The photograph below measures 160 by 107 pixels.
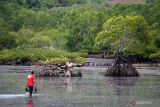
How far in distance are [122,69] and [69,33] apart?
6105 centimetres

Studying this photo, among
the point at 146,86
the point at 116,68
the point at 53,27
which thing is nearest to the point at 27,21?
the point at 53,27

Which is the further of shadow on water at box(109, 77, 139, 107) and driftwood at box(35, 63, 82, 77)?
driftwood at box(35, 63, 82, 77)

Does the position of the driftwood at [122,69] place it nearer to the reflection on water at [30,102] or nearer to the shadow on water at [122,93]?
the shadow on water at [122,93]

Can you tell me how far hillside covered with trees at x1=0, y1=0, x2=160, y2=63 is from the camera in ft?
306

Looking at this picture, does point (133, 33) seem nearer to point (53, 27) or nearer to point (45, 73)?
point (45, 73)

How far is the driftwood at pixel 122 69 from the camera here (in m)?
69.4

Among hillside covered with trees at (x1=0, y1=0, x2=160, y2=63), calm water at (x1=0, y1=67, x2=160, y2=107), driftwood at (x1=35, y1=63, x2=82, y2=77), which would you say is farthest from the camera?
hillside covered with trees at (x1=0, y1=0, x2=160, y2=63)

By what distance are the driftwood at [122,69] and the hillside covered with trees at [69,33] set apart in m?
6.31

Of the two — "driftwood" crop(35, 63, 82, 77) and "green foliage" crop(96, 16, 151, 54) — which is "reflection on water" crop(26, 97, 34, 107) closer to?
"driftwood" crop(35, 63, 82, 77)

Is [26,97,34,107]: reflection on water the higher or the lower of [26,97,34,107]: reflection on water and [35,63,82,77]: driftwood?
the lower

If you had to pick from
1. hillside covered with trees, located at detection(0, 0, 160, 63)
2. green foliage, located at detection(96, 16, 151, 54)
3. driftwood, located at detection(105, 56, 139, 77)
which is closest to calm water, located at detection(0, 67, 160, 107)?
driftwood, located at detection(105, 56, 139, 77)

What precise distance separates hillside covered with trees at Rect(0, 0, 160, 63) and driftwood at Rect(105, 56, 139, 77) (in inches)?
248

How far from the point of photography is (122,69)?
69375 mm

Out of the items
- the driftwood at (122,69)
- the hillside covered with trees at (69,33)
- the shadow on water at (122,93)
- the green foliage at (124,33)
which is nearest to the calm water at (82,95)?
the shadow on water at (122,93)
